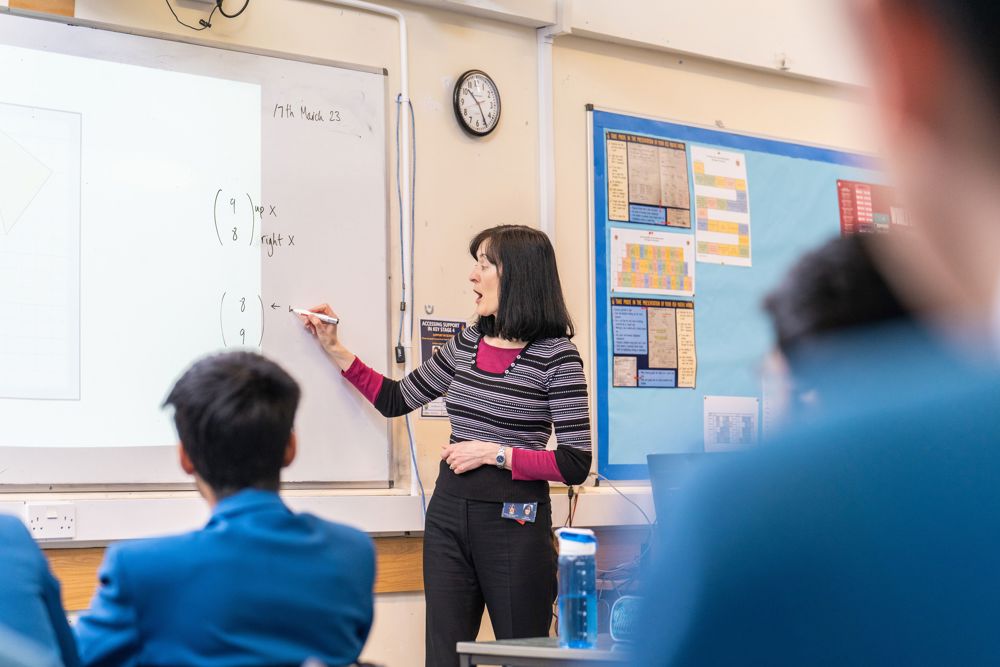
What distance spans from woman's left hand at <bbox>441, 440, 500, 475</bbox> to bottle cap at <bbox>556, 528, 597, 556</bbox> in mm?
604

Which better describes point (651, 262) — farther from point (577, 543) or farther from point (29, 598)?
point (29, 598)

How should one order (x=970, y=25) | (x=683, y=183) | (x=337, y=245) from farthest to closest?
(x=683, y=183) → (x=337, y=245) → (x=970, y=25)

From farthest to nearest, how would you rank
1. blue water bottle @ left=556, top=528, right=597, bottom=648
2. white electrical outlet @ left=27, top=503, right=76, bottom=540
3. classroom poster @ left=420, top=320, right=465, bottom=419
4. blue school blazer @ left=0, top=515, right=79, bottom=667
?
classroom poster @ left=420, top=320, right=465, bottom=419 → white electrical outlet @ left=27, top=503, right=76, bottom=540 → blue water bottle @ left=556, top=528, right=597, bottom=648 → blue school blazer @ left=0, top=515, right=79, bottom=667

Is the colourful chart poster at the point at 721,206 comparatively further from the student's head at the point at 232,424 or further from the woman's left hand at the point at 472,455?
the student's head at the point at 232,424

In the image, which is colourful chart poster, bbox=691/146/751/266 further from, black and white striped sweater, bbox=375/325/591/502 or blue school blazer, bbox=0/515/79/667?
blue school blazer, bbox=0/515/79/667

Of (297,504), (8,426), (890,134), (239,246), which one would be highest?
(239,246)

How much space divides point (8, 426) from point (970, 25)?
292cm

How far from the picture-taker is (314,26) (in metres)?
3.41

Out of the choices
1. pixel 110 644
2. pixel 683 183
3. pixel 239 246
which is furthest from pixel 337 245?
pixel 110 644

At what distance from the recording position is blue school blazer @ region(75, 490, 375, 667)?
141 cm

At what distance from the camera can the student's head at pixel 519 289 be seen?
3.00m

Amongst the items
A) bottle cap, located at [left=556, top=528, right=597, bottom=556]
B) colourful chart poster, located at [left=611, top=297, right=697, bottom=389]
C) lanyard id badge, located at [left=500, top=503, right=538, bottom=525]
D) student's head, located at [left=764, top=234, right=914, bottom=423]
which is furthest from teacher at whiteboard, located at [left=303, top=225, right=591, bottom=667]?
student's head, located at [left=764, top=234, right=914, bottom=423]

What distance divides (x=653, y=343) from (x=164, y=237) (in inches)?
74.8

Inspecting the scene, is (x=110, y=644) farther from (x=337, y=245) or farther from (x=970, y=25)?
(x=337, y=245)
